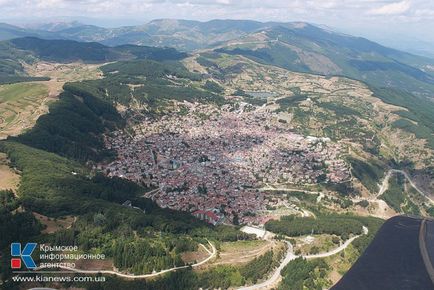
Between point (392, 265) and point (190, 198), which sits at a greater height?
point (392, 265)

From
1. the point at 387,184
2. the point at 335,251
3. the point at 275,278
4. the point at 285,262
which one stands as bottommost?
the point at 387,184

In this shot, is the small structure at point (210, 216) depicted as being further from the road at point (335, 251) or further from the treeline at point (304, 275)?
the treeline at point (304, 275)

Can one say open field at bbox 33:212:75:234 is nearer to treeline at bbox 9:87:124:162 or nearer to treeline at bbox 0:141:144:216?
treeline at bbox 0:141:144:216

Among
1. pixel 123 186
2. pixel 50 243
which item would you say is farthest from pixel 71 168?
pixel 50 243

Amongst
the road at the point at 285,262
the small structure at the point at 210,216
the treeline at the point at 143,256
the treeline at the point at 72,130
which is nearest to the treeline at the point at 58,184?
the treeline at the point at 72,130

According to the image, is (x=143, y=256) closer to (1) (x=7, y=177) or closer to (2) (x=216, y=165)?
(1) (x=7, y=177)

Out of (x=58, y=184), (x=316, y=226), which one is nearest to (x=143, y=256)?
(x=58, y=184)

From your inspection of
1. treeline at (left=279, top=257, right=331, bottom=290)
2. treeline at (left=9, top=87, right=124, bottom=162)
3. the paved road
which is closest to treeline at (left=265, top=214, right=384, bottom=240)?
the paved road

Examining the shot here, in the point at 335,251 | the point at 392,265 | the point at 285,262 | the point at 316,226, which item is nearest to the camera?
the point at 392,265

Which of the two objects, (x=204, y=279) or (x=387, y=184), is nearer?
(x=204, y=279)

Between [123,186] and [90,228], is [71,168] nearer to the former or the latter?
[123,186]

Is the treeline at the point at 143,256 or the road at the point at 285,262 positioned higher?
the treeline at the point at 143,256
